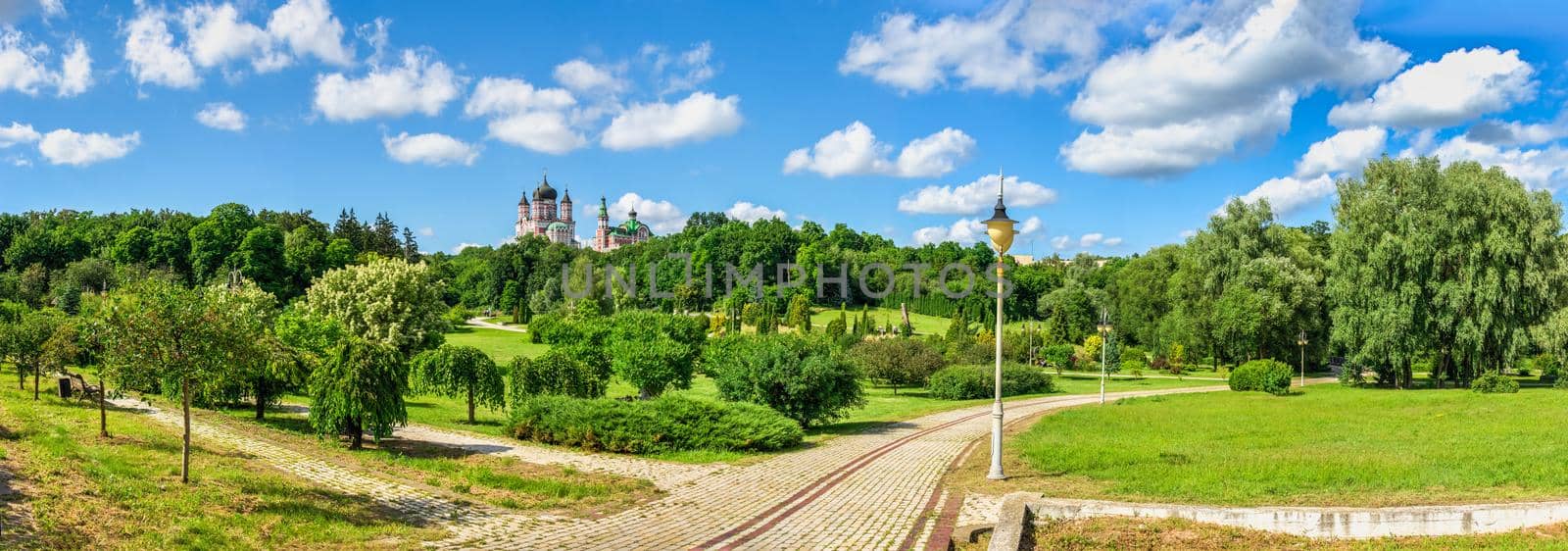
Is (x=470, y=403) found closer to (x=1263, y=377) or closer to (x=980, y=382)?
(x=980, y=382)

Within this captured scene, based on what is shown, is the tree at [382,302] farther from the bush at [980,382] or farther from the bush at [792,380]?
the bush at [980,382]

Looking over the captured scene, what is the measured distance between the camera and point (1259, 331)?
50.2 metres

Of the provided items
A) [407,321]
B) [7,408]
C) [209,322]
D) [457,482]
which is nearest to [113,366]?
[209,322]

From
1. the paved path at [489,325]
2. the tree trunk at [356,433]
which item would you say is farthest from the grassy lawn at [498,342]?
the tree trunk at [356,433]

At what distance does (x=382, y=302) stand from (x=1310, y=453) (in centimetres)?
3466

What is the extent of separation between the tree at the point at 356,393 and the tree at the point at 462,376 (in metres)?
5.86

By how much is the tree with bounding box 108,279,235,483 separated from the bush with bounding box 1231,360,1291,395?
130 ft

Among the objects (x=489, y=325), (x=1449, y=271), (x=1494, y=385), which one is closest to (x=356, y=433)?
(x=1494, y=385)

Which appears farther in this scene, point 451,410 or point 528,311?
point 528,311

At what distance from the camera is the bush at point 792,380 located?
80.2 ft

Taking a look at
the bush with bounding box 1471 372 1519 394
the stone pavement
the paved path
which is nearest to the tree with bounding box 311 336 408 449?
the stone pavement

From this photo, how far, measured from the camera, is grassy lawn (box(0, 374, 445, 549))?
9.44 m

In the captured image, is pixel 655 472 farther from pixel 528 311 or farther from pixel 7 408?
pixel 528 311

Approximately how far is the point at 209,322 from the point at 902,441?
15650 millimetres
